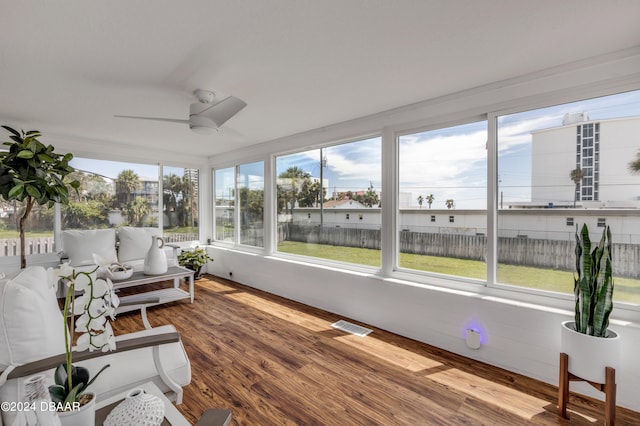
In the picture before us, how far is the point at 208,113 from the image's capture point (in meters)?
2.36

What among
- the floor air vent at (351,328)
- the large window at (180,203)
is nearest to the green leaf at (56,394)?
the floor air vent at (351,328)

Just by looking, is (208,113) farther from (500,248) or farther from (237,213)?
(237,213)

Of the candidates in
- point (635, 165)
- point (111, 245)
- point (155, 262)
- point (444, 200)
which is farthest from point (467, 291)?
point (111, 245)

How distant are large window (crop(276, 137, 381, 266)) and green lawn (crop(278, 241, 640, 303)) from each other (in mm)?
15

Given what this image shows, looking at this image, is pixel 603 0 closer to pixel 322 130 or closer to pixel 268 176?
pixel 322 130

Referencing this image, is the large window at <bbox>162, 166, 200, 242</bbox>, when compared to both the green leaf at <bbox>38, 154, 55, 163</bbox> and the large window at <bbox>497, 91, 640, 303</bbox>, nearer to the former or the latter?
the green leaf at <bbox>38, 154, 55, 163</bbox>

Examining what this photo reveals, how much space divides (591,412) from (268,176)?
4337mm

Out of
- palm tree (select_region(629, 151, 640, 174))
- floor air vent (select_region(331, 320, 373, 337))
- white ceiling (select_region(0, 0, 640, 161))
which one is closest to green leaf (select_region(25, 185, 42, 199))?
white ceiling (select_region(0, 0, 640, 161))

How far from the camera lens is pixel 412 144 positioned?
124 inches

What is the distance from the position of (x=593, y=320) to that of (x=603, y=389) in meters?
0.40

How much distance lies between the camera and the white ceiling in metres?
1.55

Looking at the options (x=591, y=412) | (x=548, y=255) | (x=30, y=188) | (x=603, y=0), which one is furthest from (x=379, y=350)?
(x=30, y=188)

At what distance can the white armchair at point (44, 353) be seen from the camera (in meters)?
1.21

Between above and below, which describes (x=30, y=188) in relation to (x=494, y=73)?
below
